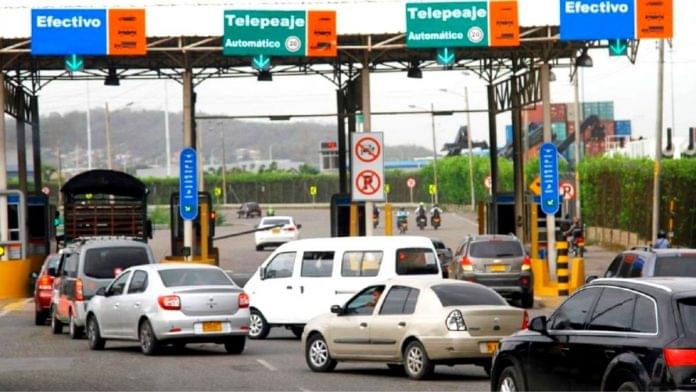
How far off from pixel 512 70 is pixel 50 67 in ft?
48.3

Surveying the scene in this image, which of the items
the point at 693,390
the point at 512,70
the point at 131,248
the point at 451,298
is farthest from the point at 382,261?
the point at 512,70

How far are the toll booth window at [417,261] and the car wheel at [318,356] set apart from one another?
20.8 ft

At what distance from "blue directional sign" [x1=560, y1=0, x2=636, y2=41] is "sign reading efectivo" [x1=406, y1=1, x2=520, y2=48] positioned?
1.54m

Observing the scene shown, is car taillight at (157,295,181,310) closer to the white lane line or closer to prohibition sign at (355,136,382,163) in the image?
the white lane line

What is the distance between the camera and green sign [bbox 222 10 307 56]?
42188 mm

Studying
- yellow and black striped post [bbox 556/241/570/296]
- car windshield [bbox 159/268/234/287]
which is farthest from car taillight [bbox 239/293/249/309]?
yellow and black striped post [bbox 556/241/570/296]

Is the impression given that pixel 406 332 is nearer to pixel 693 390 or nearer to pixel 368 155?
pixel 693 390

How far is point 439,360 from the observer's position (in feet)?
66.4

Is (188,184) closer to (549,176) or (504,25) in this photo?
(504,25)

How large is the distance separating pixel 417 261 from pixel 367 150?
10517mm

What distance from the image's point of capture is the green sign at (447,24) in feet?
138

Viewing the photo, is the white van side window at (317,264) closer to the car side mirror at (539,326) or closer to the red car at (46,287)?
the red car at (46,287)

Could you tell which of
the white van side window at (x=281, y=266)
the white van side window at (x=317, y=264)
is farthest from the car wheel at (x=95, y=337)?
the white van side window at (x=317, y=264)

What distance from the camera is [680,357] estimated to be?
12180 mm
